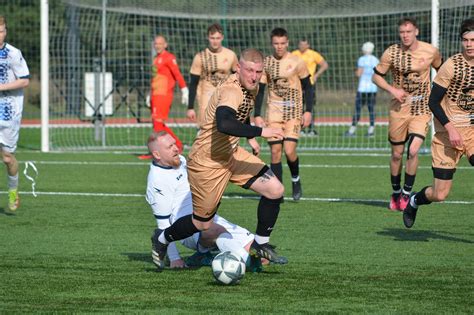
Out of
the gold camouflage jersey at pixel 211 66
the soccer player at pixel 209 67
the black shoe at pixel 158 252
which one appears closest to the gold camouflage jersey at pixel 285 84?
the soccer player at pixel 209 67

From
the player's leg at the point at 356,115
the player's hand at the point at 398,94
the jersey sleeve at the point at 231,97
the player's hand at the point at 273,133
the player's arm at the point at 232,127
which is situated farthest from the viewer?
the player's leg at the point at 356,115

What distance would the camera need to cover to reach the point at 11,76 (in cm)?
1135

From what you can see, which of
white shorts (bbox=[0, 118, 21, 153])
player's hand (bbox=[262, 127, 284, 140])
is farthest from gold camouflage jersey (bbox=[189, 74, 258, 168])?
white shorts (bbox=[0, 118, 21, 153])

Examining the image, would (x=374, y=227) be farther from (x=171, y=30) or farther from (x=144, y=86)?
(x=144, y=86)

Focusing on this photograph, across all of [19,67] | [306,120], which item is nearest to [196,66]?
[306,120]

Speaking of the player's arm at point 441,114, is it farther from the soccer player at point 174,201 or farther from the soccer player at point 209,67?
the soccer player at point 209,67

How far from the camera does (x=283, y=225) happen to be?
10.6m

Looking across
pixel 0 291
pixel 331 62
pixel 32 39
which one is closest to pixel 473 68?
pixel 0 291

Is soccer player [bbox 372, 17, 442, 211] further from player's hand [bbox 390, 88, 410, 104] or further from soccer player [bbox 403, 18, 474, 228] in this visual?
soccer player [bbox 403, 18, 474, 228]

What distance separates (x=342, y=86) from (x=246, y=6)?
464 cm

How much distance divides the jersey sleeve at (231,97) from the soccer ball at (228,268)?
1076 mm

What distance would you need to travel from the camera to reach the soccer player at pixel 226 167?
7.52 m

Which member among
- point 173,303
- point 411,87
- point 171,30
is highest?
point 171,30

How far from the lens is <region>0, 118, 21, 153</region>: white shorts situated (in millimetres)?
11414
